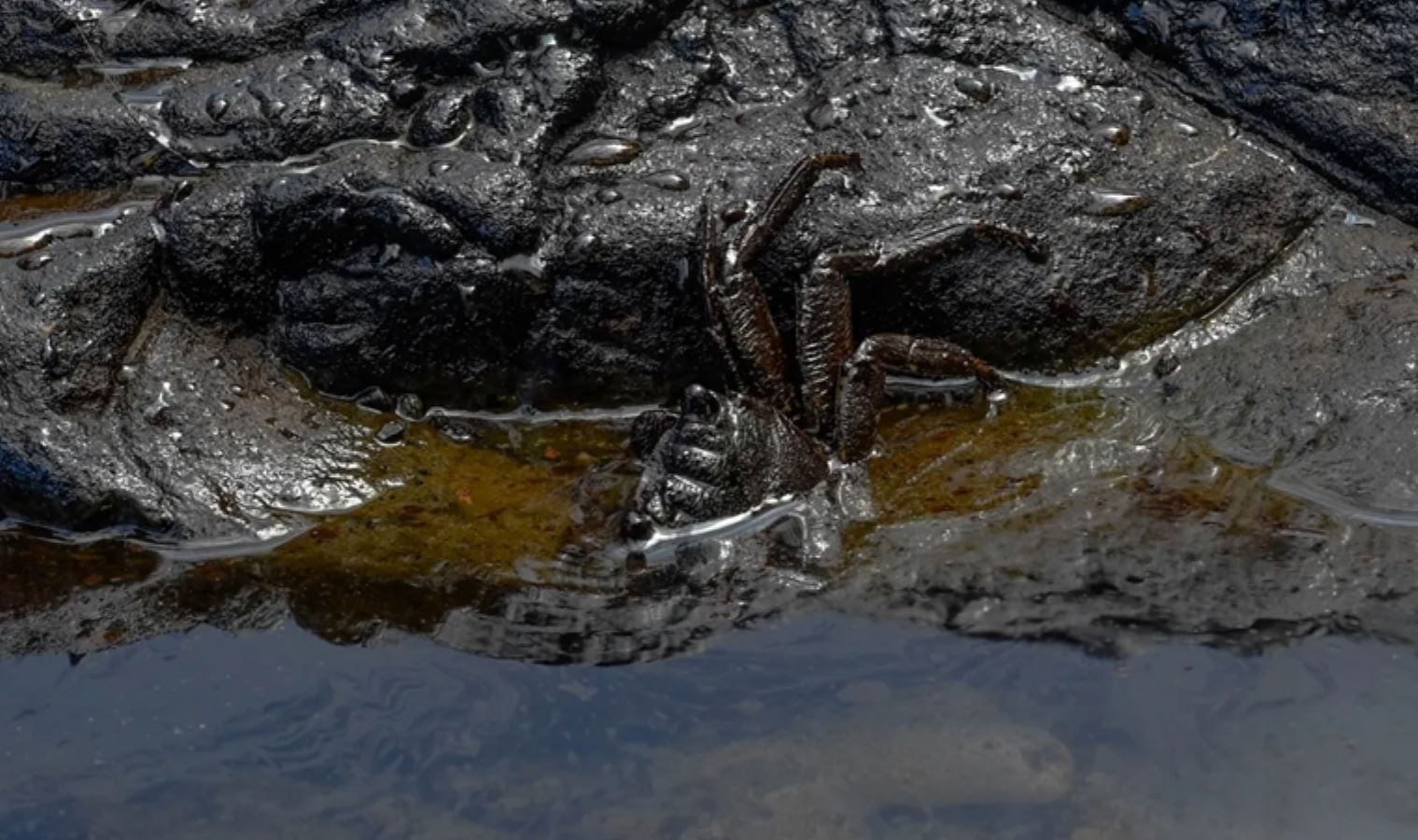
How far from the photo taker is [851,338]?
4578 millimetres

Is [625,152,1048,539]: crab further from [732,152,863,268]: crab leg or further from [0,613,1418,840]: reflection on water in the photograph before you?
[0,613,1418,840]: reflection on water

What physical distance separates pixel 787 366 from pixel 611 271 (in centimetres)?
61

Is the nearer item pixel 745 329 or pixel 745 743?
pixel 745 743

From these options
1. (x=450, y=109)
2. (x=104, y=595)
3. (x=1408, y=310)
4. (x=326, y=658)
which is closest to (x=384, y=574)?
(x=326, y=658)

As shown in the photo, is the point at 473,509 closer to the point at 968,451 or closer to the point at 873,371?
the point at 873,371

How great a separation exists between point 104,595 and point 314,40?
1849 mm

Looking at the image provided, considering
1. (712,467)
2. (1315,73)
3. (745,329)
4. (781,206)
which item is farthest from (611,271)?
(1315,73)

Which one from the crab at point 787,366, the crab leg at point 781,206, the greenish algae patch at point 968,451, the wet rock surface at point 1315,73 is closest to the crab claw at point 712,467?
the crab at point 787,366

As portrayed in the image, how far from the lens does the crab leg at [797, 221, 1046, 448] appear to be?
4492 millimetres

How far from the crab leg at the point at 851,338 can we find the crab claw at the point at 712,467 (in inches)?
7.9

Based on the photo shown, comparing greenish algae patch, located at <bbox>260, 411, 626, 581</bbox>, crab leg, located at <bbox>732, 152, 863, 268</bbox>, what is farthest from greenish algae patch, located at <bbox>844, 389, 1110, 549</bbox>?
greenish algae patch, located at <bbox>260, 411, 626, 581</bbox>

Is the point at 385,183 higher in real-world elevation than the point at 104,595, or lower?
higher

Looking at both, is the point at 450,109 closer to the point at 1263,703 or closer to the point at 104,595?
the point at 104,595

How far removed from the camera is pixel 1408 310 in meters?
4.49
